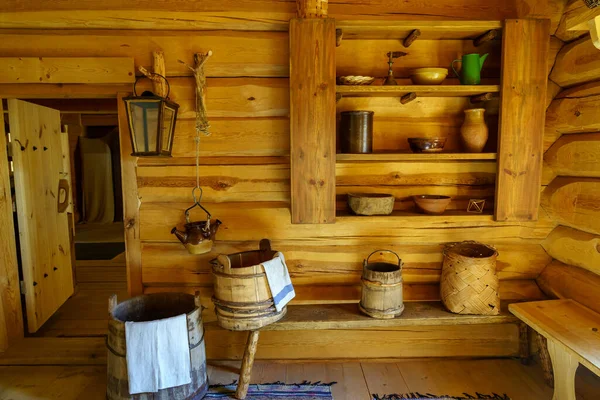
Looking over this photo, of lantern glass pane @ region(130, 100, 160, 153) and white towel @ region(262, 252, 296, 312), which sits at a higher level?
lantern glass pane @ region(130, 100, 160, 153)

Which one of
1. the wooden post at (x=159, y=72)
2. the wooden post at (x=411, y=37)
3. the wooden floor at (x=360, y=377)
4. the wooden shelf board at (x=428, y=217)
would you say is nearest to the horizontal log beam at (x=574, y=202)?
the wooden shelf board at (x=428, y=217)

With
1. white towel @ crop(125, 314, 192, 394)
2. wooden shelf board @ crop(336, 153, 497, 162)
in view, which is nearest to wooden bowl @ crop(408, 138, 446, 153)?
wooden shelf board @ crop(336, 153, 497, 162)

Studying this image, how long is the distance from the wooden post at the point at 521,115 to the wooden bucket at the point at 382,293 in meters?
0.68

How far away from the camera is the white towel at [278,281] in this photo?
1.93 meters

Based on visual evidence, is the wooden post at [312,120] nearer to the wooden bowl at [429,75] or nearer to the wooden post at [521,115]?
the wooden bowl at [429,75]

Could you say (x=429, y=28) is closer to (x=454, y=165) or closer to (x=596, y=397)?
(x=454, y=165)

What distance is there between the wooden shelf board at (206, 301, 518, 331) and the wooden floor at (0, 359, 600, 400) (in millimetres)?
359

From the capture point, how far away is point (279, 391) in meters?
2.10

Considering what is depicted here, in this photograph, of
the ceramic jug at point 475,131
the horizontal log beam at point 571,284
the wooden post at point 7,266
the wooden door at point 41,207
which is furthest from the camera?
the wooden door at point 41,207

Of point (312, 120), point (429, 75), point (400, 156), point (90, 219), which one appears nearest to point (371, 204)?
point (400, 156)

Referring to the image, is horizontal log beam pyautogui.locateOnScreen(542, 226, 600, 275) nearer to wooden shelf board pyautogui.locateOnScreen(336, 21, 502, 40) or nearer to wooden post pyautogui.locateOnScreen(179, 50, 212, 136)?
wooden shelf board pyautogui.locateOnScreen(336, 21, 502, 40)

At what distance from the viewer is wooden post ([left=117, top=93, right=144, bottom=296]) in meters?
2.22

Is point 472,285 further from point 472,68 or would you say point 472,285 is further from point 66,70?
point 66,70

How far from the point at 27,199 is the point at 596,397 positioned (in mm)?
3586
